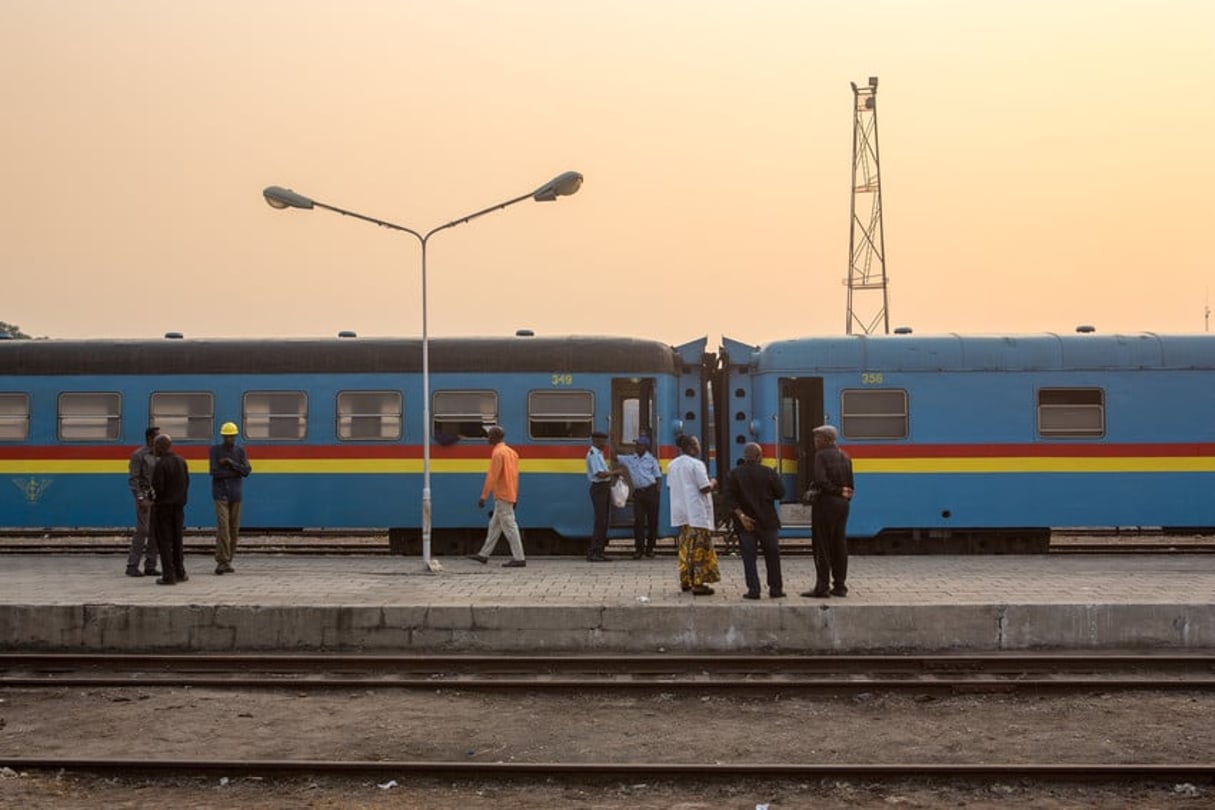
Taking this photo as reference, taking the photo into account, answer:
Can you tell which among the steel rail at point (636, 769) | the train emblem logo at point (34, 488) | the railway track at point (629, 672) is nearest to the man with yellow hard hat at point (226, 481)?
the railway track at point (629, 672)

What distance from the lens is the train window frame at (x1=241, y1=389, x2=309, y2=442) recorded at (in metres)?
20.4

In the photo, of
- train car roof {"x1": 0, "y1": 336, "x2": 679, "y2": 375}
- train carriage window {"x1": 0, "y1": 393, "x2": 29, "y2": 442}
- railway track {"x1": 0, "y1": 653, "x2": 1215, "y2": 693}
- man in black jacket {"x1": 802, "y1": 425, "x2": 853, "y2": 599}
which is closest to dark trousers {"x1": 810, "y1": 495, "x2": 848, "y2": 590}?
man in black jacket {"x1": 802, "y1": 425, "x2": 853, "y2": 599}

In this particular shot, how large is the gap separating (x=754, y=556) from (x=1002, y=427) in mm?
8058

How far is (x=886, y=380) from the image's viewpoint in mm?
20203

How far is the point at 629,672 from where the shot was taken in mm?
12055

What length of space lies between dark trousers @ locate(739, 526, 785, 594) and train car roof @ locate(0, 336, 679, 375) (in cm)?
678

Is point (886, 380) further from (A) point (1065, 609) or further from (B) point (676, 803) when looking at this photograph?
(B) point (676, 803)

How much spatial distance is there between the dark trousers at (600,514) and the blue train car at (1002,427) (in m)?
2.68

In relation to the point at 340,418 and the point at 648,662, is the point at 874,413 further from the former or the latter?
the point at 648,662

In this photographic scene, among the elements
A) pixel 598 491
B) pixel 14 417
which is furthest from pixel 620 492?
pixel 14 417

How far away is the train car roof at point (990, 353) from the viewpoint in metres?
20.2

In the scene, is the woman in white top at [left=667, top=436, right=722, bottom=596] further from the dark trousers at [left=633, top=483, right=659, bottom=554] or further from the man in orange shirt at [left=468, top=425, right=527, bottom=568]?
the dark trousers at [left=633, top=483, right=659, bottom=554]

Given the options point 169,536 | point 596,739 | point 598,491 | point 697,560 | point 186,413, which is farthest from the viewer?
point 186,413

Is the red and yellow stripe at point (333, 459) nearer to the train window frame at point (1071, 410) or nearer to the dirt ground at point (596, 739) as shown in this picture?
the train window frame at point (1071, 410)
